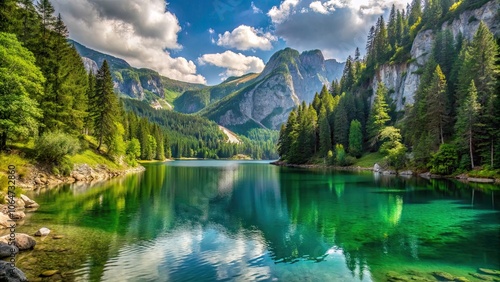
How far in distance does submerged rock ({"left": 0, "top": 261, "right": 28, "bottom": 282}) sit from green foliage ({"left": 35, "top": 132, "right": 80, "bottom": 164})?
3630 centimetres

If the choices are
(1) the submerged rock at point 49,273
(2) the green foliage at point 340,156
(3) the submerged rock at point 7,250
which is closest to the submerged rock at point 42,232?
(3) the submerged rock at point 7,250

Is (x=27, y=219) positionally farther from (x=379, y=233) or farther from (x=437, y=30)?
(x=437, y=30)

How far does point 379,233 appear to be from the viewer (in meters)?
22.4

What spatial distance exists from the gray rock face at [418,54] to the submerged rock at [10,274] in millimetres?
109249

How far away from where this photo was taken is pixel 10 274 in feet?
39.7

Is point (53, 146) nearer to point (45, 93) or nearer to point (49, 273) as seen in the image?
point (45, 93)

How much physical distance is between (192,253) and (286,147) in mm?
114348

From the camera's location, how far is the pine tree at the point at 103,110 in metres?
67.9

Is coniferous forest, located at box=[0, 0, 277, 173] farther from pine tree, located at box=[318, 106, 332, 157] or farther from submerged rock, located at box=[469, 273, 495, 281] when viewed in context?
pine tree, located at box=[318, 106, 332, 157]

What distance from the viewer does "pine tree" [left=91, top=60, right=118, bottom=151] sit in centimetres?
6788

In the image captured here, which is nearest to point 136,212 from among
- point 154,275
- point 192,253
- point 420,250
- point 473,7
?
point 192,253

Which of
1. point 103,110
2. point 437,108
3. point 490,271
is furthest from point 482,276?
point 103,110

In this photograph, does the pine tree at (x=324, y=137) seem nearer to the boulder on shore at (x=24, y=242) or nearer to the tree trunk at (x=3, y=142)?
the tree trunk at (x=3, y=142)

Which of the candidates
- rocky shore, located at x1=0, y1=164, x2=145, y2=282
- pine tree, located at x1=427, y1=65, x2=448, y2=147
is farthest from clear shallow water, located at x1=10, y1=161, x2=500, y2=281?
pine tree, located at x1=427, y1=65, x2=448, y2=147
